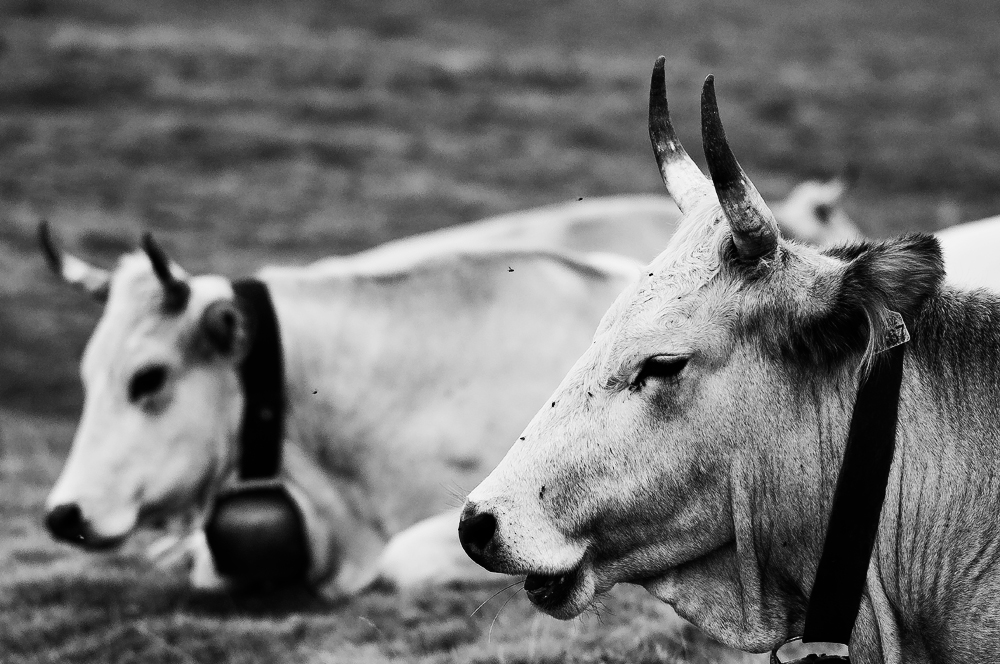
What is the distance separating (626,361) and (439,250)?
13.5ft

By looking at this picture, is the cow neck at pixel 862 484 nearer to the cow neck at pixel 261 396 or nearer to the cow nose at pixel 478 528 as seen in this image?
the cow nose at pixel 478 528

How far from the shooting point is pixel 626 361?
9.55 feet

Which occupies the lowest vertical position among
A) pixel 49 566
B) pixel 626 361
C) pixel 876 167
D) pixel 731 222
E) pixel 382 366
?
pixel 49 566

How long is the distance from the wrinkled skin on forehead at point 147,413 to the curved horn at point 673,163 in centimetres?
338

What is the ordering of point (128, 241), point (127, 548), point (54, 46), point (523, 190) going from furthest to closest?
1. point (54, 46)
2. point (523, 190)
3. point (128, 241)
4. point (127, 548)

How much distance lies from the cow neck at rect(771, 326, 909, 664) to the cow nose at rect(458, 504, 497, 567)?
0.80 metres

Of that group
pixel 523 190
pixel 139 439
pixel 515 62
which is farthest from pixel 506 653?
pixel 515 62

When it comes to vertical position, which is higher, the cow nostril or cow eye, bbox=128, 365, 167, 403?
the cow nostril

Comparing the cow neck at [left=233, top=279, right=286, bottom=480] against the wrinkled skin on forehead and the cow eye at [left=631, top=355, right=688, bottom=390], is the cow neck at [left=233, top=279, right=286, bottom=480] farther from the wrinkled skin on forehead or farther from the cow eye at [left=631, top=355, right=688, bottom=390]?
the cow eye at [left=631, top=355, right=688, bottom=390]

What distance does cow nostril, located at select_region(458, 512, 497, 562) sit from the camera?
2.84 metres

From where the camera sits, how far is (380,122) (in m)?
19.1

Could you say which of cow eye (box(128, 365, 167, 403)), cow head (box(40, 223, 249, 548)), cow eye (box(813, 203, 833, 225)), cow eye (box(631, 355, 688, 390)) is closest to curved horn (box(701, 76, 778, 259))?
cow eye (box(631, 355, 688, 390))

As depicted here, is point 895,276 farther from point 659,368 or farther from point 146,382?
point 146,382

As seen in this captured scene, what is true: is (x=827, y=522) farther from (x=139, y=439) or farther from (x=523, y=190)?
(x=523, y=190)
